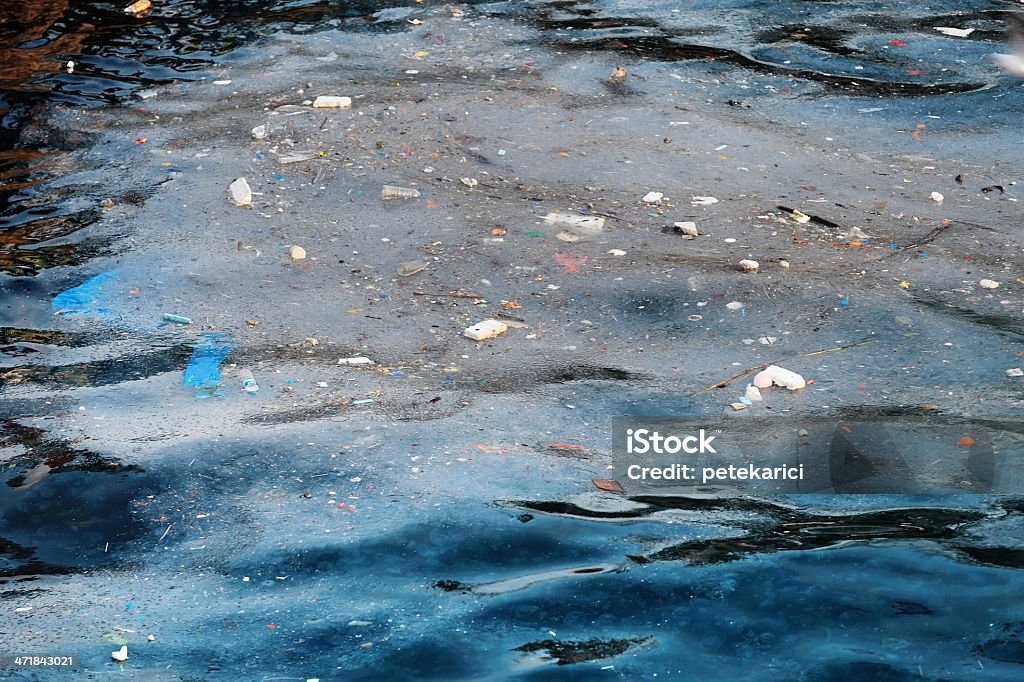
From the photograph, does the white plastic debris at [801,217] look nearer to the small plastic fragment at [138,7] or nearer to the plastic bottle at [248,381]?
the plastic bottle at [248,381]

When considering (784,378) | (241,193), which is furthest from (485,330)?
(241,193)

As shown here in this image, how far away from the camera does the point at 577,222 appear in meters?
5.66

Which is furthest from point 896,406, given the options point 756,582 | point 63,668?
point 63,668

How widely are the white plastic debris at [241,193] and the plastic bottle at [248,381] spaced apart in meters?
1.67

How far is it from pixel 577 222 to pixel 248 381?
214cm

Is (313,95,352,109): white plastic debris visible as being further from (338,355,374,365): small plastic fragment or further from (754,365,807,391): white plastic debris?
(754,365,807,391): white plastic debris

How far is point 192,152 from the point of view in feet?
20.9

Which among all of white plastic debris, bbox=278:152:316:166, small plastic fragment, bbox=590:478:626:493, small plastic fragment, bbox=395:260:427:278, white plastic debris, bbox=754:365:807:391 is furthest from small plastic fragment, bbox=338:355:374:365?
white plastic debris, bbox=278:152:316:166

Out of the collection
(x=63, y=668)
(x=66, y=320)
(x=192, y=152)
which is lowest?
(x=63, y=668)

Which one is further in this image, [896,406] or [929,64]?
[929,64]

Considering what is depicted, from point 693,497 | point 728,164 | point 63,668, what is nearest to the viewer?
point 63,668

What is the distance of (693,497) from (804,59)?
4891mm

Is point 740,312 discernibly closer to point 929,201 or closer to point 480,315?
point 480,315

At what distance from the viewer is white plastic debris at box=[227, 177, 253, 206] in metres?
5.81
